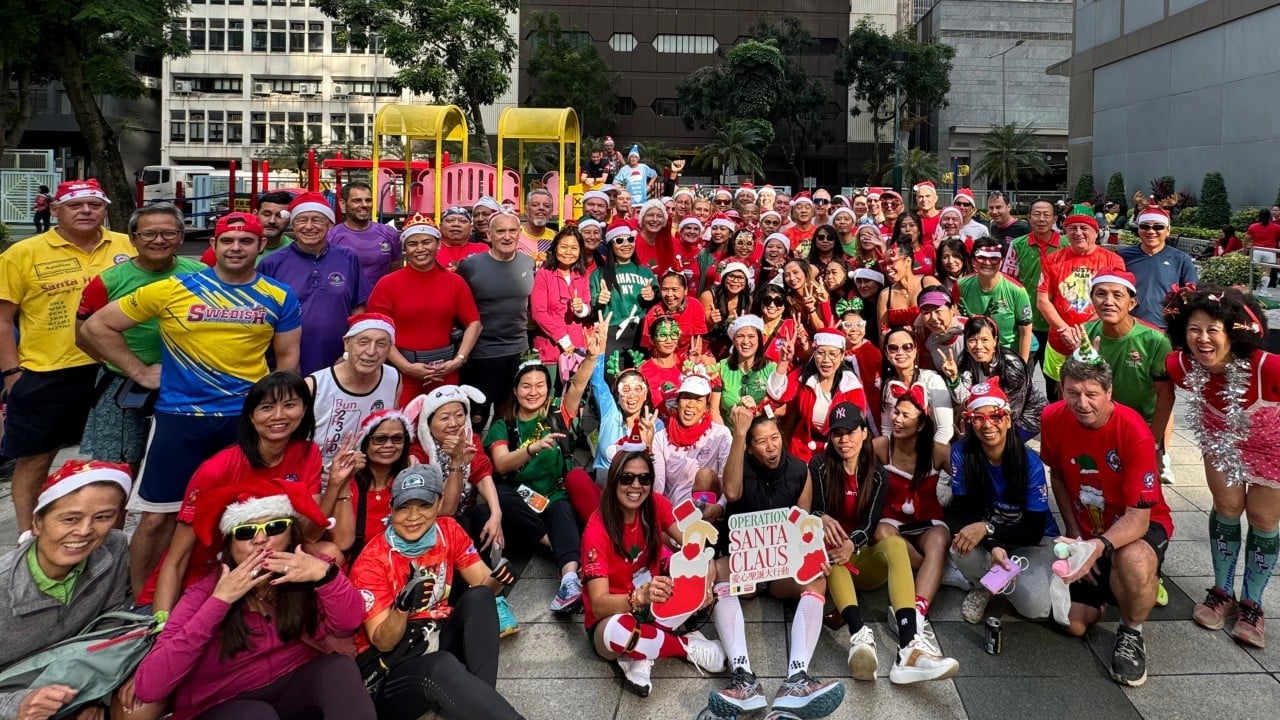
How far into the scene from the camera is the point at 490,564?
4910 mm

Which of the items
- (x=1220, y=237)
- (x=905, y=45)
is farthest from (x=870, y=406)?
(x=905, y=45)

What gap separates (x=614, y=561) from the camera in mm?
4285

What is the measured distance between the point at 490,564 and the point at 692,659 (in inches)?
53.8

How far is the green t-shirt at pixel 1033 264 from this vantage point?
7.38m

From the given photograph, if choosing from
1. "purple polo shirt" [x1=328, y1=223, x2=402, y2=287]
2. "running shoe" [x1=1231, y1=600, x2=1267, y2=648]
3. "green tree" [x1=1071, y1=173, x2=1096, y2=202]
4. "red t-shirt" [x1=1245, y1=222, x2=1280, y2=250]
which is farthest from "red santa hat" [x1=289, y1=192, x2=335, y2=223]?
"green tree" [x1=1071, y1=173, x2=1096, y2=202]

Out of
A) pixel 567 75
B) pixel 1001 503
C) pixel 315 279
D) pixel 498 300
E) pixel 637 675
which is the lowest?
pixel 637 675

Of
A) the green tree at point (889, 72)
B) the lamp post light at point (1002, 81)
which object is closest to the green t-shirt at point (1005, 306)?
the green tree at point (889, 72)

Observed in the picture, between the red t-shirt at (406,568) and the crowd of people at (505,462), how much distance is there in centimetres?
1

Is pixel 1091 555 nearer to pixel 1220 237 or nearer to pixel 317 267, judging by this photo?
pixel 317 267

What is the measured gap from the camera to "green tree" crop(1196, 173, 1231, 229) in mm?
25953

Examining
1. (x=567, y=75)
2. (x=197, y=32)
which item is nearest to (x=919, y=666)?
(x=567, y=75)

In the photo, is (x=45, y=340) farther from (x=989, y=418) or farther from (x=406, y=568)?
(x=989, y=418)

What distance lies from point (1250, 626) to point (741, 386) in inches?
122

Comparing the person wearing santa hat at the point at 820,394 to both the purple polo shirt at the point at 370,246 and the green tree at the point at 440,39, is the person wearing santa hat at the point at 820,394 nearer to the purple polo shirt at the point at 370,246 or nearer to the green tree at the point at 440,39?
the purple polo shirt at the point at 370,246
